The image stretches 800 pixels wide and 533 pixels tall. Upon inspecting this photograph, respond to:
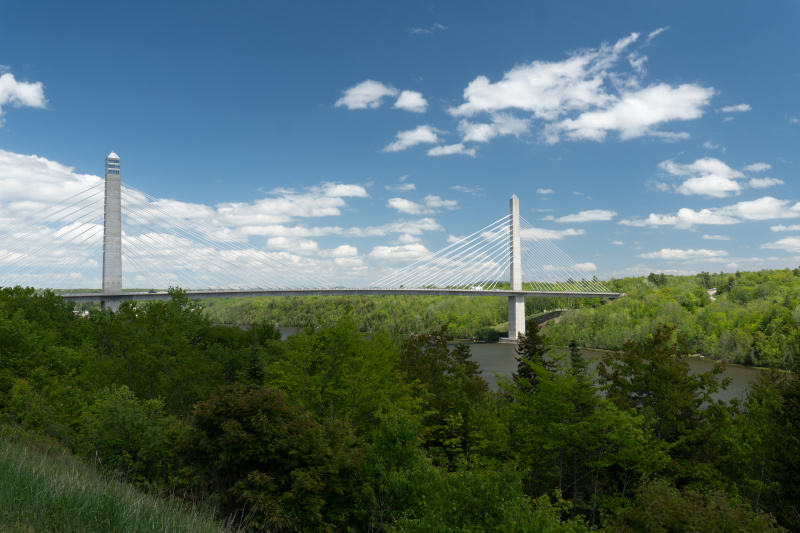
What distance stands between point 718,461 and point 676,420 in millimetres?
1768

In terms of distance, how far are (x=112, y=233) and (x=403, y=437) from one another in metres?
45.9

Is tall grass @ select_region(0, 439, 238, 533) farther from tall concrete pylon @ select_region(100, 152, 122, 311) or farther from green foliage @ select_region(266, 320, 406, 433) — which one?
tall concrete pylon @ select_region(100, 152, 122, 311)

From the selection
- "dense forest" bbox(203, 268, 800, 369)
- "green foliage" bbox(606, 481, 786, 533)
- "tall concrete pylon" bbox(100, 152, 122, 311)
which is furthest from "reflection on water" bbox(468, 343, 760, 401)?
"tall concrete pylon" bbox(100, 152, 122, 311)

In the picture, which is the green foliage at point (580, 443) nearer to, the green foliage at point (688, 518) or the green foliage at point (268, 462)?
the green foliage at point (688, 518)

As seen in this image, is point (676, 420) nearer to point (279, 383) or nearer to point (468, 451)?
point (468, 451)

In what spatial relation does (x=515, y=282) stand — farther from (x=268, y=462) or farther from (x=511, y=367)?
(x=268, y=462)

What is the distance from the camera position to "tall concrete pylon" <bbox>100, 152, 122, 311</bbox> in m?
45.8

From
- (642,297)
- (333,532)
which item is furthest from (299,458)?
(642,297)

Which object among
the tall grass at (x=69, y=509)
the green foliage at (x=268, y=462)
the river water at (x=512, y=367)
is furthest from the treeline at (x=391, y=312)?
the tall grass at (x=69, y=509)

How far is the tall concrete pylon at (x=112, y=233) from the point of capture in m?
45.8

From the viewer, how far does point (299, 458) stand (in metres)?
9.77

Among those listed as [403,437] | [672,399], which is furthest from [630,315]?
[403,437]

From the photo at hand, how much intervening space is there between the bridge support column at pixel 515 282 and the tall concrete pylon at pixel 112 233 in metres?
46.7

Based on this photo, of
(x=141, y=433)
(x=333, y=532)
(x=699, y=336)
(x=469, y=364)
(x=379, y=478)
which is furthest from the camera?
(x=699, y=336)
